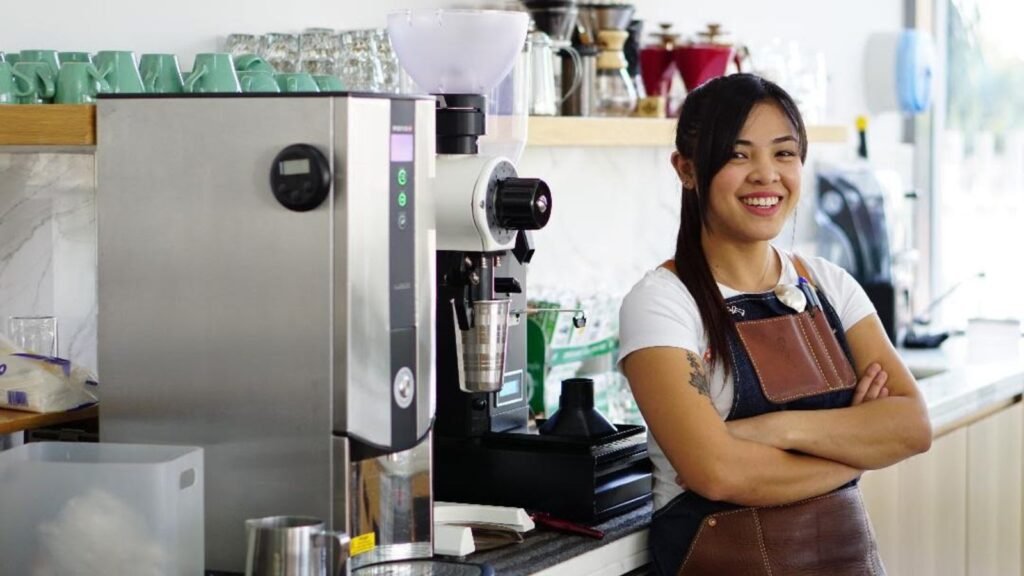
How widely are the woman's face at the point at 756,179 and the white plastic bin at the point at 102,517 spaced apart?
0.91m

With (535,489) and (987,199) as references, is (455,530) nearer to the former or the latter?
(535,489)

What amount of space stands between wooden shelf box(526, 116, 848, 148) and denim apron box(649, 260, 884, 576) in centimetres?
69

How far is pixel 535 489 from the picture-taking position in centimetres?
222

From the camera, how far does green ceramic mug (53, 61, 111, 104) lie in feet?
6.70

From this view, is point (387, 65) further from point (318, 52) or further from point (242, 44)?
point (242, 44)

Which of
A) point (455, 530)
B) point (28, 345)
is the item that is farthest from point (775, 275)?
point (28, 345)

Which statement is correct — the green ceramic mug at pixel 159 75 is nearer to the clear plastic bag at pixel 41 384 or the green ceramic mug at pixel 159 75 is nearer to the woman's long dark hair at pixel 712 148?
the clear plastic bag at pixel 41 384

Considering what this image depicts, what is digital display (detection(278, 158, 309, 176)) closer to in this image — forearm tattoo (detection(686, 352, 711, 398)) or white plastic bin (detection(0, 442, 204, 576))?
white plastic bin (detection(0, 442, 204, 576))

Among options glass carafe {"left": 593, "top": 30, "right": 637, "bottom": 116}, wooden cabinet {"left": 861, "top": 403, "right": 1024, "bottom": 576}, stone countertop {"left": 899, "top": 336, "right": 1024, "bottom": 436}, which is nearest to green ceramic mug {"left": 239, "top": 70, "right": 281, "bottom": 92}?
glass carafe {"left": 593, "top": 30, "right": 637, "bottom": 116}

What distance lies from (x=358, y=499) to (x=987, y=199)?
3935mm

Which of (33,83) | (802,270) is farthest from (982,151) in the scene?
(33,83)

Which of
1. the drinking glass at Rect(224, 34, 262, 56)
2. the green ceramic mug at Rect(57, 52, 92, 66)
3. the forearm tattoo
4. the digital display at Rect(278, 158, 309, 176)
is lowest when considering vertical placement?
the forearm tattoo

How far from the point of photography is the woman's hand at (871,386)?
7.77 ft

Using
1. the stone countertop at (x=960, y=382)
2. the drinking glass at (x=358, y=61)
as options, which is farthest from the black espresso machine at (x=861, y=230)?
the drinking glass at (x=358, y=61)
